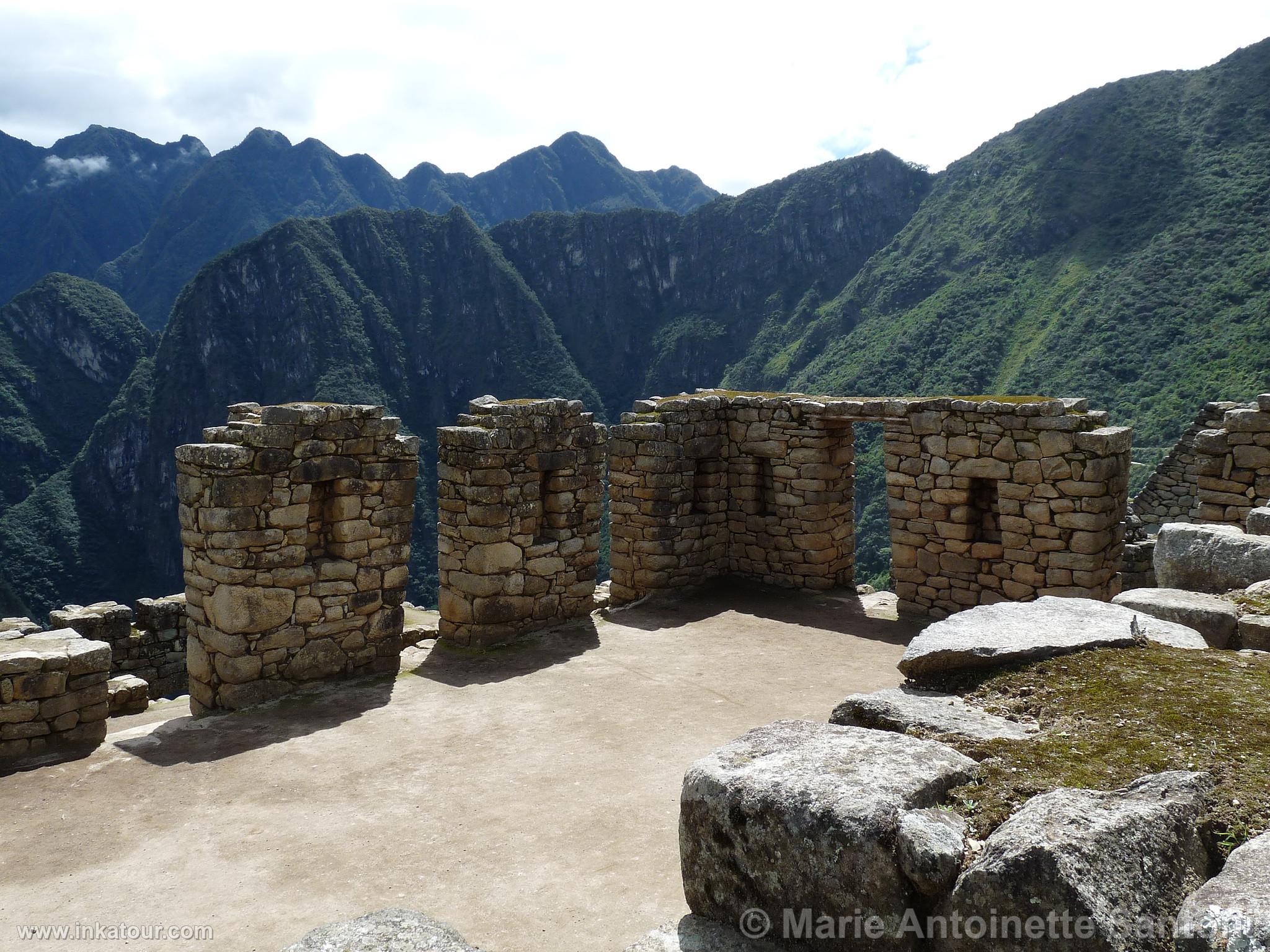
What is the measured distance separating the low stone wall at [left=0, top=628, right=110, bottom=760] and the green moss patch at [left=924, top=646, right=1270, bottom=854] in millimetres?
6278

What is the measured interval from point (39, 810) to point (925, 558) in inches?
359

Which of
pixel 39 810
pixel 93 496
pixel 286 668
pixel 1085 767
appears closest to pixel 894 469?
pixel 286 668

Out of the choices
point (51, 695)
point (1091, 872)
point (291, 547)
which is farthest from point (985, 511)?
point (51, 695)

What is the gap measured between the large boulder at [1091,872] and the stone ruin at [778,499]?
725 centimetres

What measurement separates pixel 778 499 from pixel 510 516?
427 centimetres

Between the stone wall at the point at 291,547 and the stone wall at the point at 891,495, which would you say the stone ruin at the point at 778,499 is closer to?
the stone wall at the point at 891,495

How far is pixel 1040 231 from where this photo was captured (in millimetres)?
72125

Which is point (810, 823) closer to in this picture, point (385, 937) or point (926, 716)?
point (926, 716)

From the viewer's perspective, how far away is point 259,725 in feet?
23.8

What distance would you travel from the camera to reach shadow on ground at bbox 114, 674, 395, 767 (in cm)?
670

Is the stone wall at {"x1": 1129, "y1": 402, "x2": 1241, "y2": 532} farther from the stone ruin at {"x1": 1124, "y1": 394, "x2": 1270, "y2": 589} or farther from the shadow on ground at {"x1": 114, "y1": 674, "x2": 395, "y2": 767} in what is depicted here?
the shadow on ground at {"x1": 114, "y1": 674, "x2": 395, "y2": 767}

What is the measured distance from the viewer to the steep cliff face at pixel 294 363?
86.7m

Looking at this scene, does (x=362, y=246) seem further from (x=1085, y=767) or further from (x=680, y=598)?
(x=1085, y=767)

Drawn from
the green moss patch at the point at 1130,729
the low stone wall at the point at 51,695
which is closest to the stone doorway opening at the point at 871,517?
the low stone wall at the point at 51,695
